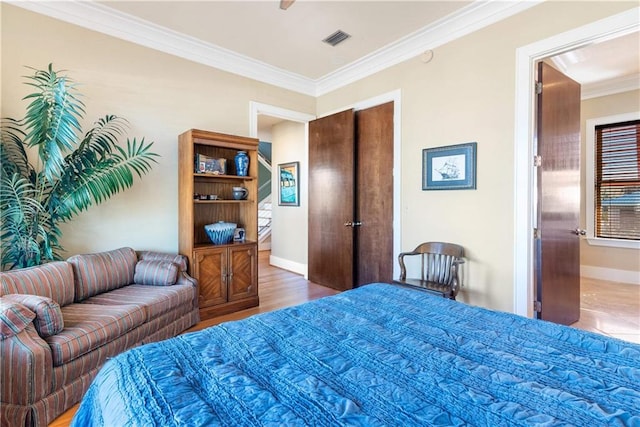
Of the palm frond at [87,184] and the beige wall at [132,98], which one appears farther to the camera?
the beige wall at [132,98]

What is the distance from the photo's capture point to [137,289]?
105 inches

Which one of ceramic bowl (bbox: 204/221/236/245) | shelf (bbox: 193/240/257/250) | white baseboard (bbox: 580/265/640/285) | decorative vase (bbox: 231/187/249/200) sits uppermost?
decorative vase (bbox: 231/187/249/200)

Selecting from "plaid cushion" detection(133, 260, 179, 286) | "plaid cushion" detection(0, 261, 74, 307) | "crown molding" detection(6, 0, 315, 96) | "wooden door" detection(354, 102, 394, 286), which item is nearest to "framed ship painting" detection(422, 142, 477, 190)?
"wooden door" detection(354, 102, 394, 286)

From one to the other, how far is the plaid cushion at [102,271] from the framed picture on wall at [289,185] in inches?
115

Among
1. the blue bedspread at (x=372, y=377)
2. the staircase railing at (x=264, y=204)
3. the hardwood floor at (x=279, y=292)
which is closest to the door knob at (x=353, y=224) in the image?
the hardwood floor at (x=279, y=292)

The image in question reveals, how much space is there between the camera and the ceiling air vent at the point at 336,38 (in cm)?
325

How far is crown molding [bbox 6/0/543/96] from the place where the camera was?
2733 mm

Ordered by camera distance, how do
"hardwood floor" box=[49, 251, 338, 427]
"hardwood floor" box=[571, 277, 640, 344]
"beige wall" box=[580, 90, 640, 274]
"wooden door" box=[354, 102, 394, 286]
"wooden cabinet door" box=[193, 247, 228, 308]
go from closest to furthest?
"hardwood floor" box=[571, 277, 640, 344]
"wooden cabinet door" box=[193, 247, 228, 308]
"hardwood floor" box=[49, 251, 338, 427]
"wooden door" box=[354, 102, 394, 286]
"beige wall" box=[580, 90, 640, 274]

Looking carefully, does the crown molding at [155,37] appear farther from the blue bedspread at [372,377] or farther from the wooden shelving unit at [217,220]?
the blue bedspread at [372,377]

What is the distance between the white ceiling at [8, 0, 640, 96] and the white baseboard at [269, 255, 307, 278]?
9.68 ft

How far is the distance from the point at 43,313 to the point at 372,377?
1.94m

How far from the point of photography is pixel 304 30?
125 inches

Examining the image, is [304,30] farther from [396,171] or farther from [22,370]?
[22,370]

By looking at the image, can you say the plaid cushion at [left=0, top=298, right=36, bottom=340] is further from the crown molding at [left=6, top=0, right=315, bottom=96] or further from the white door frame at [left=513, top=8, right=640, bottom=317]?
the white door frame at [left=513, top=8, right=640, bottom=317]
